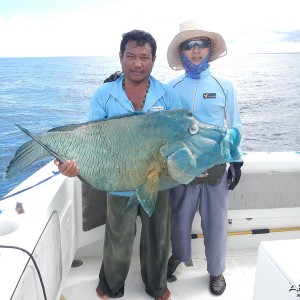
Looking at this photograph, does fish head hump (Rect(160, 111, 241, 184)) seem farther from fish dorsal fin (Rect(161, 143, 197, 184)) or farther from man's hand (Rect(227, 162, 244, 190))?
man's hand (Rect(227, 162, 244, 190))

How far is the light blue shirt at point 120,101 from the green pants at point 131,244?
9.5 inches

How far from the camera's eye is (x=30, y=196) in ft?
8.55

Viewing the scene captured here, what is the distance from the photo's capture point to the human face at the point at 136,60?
2344 millimetres

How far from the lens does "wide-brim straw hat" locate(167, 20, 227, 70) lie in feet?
9.05

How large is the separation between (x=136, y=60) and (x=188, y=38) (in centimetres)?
66

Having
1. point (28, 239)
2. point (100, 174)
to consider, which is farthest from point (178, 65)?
point (28, 239)

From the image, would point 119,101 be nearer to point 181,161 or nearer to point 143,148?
point 143,148

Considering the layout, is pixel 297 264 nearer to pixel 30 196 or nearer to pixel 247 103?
pixel 30 196

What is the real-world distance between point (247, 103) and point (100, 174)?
15.5 meters

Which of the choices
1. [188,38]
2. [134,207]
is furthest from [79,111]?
[134,207]

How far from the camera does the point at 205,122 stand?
8.88 feet

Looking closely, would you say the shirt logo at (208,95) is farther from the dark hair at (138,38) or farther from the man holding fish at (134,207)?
the dark hair at (138,38)

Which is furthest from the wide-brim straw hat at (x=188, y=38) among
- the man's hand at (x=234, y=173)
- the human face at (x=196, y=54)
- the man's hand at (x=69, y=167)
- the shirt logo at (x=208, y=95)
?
the man's hand at (x=69, y=167)

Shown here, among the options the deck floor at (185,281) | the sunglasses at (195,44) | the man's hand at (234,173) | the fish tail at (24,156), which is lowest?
the deck floor at (185,281)
